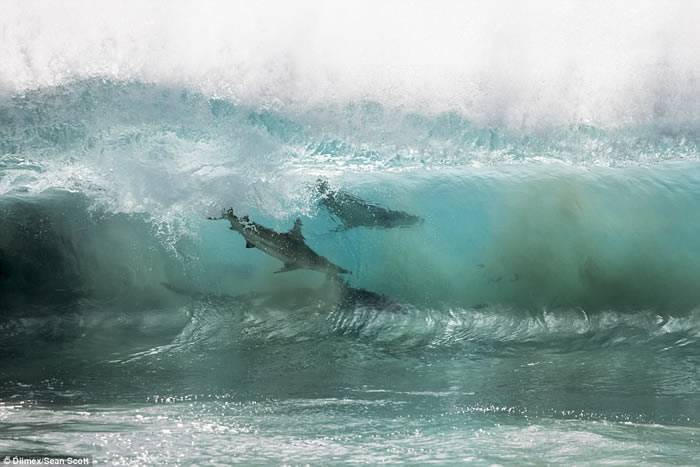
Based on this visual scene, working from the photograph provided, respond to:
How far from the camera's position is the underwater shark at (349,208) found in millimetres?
8398

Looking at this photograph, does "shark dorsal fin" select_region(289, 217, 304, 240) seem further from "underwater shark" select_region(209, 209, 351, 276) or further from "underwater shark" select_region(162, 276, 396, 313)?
"underwater shark" select_region(162, 276, 396, 313)

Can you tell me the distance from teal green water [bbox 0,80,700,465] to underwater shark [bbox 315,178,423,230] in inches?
4.0

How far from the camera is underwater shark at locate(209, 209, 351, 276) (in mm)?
8203

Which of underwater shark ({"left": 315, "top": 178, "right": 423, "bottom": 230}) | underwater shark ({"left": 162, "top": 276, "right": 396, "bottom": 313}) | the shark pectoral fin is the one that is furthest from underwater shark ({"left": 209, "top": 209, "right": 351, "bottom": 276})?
underwater shark ({"left": 315, "top": 178, "right": 423, "bottom": 230})

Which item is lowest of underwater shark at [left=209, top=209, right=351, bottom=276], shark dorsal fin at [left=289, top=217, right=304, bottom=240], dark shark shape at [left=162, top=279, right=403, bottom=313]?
dark shark shape at [left=162, top=279, right=403, bottom=313]

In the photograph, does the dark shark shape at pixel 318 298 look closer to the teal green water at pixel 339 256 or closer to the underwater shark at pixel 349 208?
the teal green water at pixel 339 256

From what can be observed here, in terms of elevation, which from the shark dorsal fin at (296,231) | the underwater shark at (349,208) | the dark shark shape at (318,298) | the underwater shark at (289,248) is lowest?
the dark shark shape at (318,298)

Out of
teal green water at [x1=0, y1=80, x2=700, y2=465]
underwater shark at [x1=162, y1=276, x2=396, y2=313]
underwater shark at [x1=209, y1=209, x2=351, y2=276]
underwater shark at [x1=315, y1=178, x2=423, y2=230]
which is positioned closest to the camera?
teal green water at [x1=0, y1=80, x2=700, y2=465]

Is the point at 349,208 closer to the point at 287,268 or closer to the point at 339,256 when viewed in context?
the point at 339,256

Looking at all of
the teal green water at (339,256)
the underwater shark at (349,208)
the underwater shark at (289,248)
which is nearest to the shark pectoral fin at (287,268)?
the underwater shark at (289,248)

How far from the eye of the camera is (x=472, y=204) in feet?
28.1

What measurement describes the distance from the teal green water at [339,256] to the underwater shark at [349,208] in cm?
10

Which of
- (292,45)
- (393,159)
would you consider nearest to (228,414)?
(393,159)

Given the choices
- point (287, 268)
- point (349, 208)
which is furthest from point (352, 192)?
point (287, 268)
